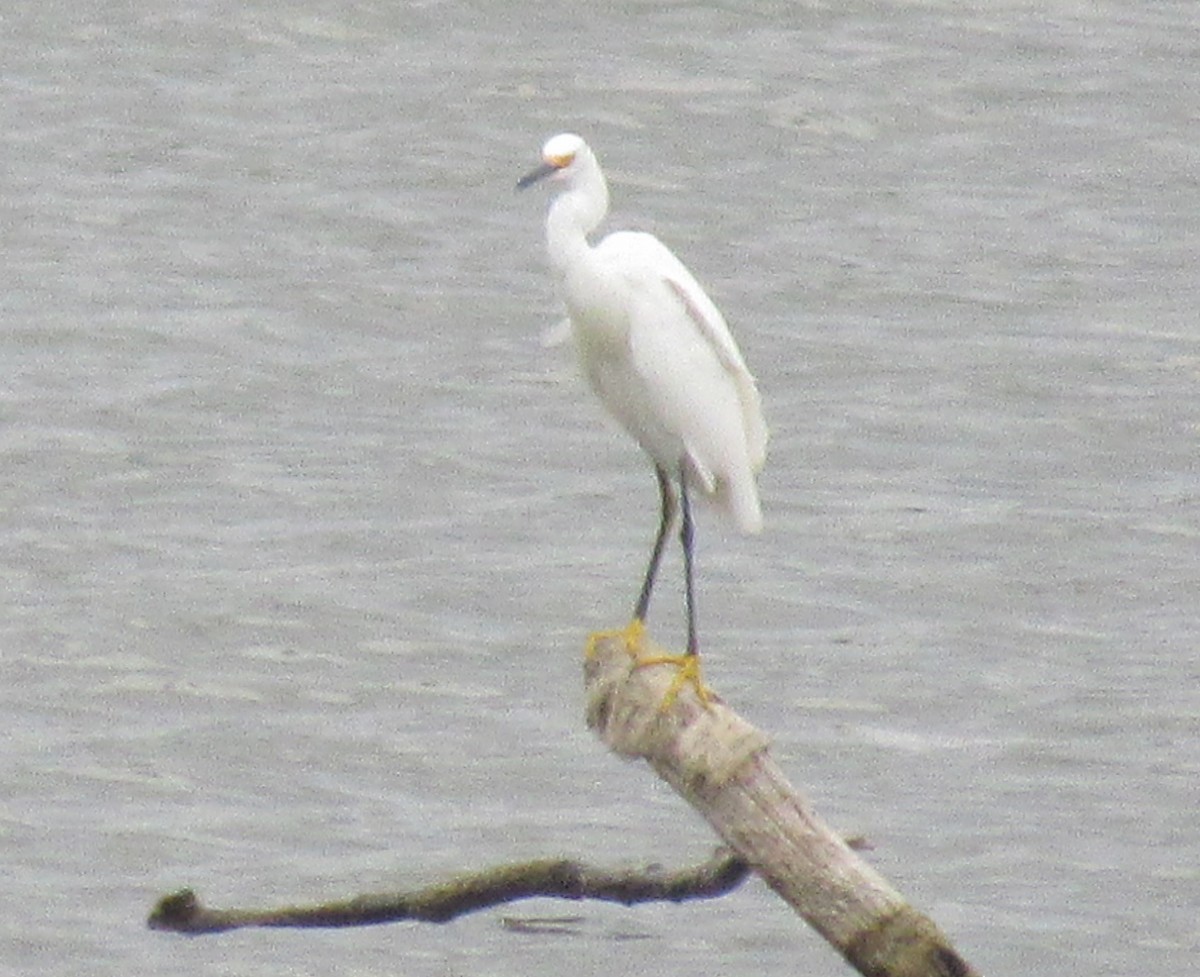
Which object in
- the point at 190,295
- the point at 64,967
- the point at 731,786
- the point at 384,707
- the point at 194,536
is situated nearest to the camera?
the point at 731,786

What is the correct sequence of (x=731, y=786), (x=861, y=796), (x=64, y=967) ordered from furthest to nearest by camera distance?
(x=861, y=796)
(x=64, y=967)
(x=731, y=786)

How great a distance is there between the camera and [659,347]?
31.2 feet

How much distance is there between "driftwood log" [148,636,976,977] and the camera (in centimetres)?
677

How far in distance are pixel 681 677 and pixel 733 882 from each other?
907 millimetres

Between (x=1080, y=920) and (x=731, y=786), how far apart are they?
5.26 meters

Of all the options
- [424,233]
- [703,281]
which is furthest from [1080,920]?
[424,233]

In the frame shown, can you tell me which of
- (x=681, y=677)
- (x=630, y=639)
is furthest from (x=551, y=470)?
(x=681, y=677)

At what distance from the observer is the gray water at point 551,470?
12.6 metres

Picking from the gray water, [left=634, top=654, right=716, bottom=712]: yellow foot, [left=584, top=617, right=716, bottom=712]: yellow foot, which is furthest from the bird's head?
the gray water

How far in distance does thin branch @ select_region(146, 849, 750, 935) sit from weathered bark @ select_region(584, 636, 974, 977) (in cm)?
12

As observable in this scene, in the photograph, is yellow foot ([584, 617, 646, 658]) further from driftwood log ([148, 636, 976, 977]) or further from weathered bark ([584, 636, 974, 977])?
driftwood log ([148, 636, 976, 977])

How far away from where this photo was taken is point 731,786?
7059mm

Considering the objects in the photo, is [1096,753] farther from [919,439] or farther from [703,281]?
[703,281]

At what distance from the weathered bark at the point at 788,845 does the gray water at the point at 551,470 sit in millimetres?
4382
